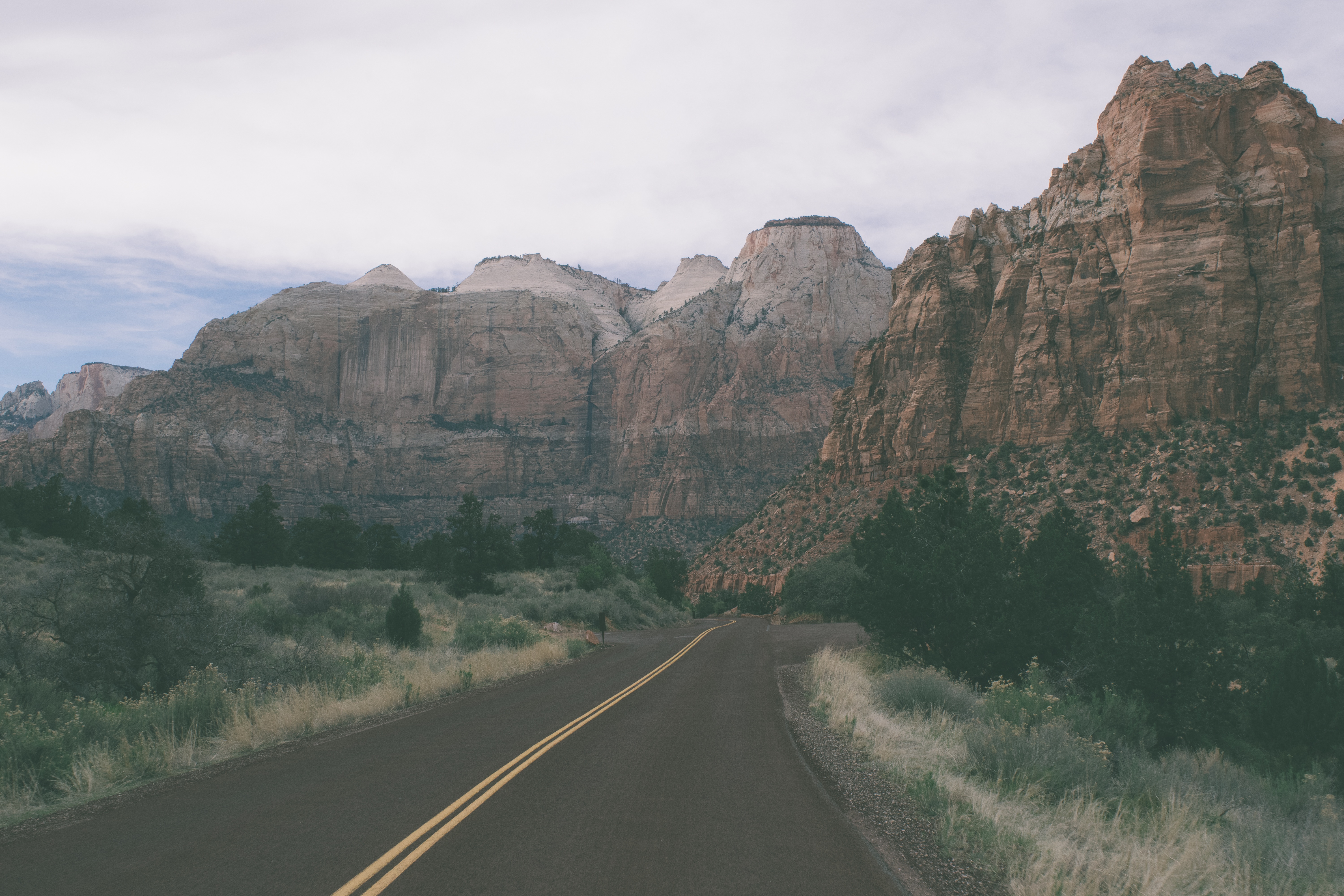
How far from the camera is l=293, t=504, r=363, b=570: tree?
56469mm

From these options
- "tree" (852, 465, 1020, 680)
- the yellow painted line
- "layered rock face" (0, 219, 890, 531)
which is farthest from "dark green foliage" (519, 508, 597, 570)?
"layered rock face" (0, 219, 890, 531)

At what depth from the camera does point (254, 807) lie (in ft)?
25.3

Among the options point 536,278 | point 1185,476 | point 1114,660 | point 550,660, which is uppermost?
point 536,278

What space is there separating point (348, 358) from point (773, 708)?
16223 centimetres

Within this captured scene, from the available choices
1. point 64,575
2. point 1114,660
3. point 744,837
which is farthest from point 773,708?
point 64,575

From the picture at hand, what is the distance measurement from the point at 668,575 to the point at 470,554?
34.4 metres

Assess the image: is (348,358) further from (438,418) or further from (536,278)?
Result: (536,278)

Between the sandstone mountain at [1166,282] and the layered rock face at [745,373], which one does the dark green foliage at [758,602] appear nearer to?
the sandstone mountain at [1166,282]

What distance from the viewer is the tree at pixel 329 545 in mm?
56469

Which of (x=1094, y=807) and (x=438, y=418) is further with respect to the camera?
(x=438, y=418)

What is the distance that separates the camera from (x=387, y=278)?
194 meters

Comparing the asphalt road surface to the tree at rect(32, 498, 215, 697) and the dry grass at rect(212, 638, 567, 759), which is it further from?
the tree at rect(32, 498, 215, 697)

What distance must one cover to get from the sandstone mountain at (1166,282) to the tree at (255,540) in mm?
43653

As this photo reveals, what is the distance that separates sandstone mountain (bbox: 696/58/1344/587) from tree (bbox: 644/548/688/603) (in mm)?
10816
